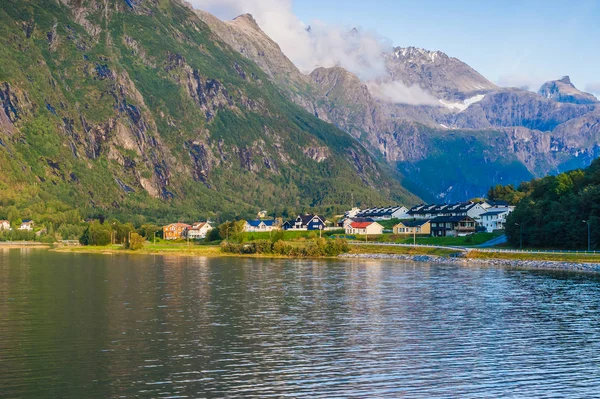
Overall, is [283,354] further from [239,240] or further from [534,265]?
[239,240]

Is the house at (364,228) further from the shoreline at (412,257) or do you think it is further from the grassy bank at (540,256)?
the grassy bank at (540,256)

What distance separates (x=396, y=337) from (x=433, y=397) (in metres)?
14.8

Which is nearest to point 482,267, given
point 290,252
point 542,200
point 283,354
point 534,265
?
point 534,265

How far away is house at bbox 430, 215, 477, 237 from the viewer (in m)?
185

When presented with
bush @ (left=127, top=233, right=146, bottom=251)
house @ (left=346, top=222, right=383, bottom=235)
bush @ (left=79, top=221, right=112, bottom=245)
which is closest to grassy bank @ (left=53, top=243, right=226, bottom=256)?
bush @ (left=127, top=233, right=146, bottom=251)

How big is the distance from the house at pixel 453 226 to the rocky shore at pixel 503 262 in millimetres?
51094

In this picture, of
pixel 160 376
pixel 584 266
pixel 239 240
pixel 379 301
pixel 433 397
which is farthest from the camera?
pixel 239 240

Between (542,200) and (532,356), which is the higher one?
(542,200)

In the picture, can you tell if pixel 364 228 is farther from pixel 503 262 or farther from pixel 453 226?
pixel 503 262

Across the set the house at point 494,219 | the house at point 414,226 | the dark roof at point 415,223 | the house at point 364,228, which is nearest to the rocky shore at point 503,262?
the house at point 414,226

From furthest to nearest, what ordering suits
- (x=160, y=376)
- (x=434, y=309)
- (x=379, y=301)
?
(x=379, y=301), (x=434, y=309), (x=160, y=376)

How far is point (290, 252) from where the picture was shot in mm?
147500

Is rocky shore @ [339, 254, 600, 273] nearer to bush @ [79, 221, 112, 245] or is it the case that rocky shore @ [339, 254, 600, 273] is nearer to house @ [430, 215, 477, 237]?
house @ [430, 215, 477, 237]

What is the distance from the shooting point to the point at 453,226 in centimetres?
18612
